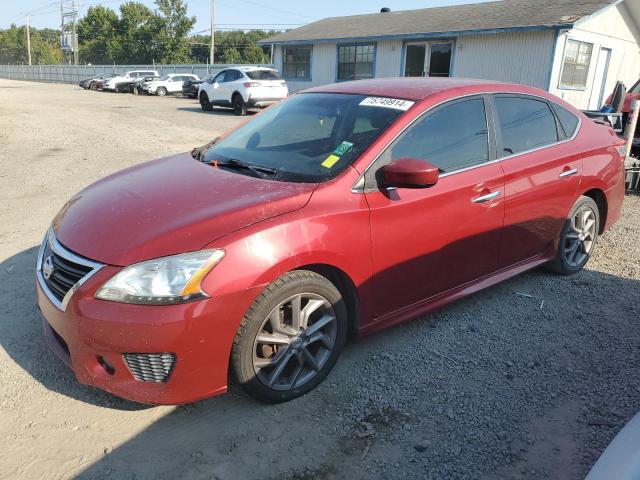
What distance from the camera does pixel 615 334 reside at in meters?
3.72

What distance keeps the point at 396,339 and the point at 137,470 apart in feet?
6.04

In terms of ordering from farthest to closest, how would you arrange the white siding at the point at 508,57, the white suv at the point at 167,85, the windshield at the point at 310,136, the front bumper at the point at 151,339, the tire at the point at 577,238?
1. the white suv at the point at 167,85
2. the white siding at the point at 508,57
3. the tire at the point at 577,238
4. the windshield at the point at 310,136
5. the front bumper at the point at 151,339

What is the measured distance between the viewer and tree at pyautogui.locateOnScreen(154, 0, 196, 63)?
6469cm

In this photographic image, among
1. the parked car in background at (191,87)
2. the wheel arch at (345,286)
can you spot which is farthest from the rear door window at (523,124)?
the parked car in background at (191,87)

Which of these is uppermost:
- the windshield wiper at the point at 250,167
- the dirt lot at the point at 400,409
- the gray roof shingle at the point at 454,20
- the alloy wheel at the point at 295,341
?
the gray roof shingle at the point at 454,20

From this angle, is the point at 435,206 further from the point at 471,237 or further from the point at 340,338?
the point at 340,338

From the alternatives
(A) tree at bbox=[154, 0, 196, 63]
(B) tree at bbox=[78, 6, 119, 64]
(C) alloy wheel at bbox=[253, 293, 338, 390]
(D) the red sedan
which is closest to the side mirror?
(D) the red sedan

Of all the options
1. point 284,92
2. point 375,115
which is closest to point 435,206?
point 375,115

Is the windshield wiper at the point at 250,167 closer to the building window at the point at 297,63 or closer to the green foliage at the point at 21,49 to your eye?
the building window at the point at 297,63

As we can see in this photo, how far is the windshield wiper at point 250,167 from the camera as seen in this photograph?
3.18 meters

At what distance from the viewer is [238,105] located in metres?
19.6

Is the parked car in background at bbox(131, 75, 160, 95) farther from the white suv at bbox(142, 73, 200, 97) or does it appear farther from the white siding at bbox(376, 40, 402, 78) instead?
the white siding at bbox(376, 40, 402, 78)

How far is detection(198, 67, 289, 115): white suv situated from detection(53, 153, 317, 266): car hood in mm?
16346

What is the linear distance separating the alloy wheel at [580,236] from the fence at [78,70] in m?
32.3
